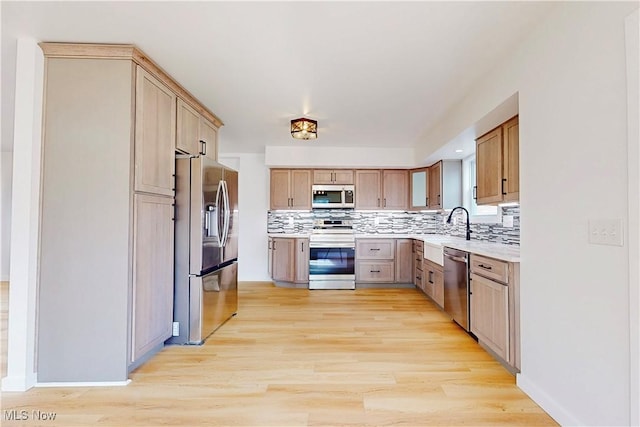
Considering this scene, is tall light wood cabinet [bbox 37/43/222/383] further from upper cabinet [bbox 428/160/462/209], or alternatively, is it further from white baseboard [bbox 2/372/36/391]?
upper cabinet [bbox 428/160/462/209]

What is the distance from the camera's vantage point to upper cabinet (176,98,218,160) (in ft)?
9.44

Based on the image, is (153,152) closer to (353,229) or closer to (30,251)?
(30,251)

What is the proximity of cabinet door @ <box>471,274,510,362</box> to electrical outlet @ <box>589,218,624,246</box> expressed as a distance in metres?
0.89

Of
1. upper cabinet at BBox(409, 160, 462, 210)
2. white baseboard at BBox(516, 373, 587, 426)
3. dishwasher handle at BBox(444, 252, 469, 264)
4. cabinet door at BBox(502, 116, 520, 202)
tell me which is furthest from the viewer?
upper cabinet at BBox(409, 160, 462, 210)

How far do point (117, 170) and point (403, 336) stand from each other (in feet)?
9.01

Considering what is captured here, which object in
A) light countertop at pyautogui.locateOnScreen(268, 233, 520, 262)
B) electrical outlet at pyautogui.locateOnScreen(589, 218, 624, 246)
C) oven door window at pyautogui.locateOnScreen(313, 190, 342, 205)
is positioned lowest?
light countertop at pyautogui.locateOnScreen(268, 233, 520, 262)

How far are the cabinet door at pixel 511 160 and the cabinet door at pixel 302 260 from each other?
3.05 metres

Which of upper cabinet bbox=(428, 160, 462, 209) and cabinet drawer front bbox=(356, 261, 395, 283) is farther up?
upper cabinet bbox=(428, 160, 462, 209)

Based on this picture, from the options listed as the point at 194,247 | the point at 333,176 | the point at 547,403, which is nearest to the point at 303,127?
the point at 194,247

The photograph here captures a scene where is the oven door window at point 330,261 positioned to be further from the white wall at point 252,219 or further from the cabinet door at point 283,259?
the white wall at point 252,219

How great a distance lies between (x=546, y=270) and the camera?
186 centimetres

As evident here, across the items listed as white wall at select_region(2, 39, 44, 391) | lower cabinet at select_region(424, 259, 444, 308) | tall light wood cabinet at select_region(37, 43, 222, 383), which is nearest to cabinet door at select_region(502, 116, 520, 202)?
lower cabinet at select_region(424, 259, 444, 308)

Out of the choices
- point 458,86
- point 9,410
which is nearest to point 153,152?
point 9,410

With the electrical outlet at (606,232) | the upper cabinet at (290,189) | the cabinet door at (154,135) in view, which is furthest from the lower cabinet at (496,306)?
the upper cabinet at (290,189)
